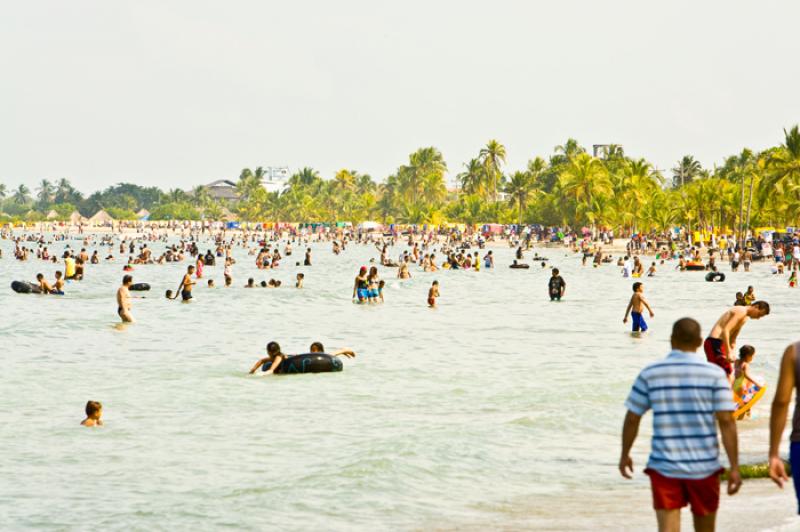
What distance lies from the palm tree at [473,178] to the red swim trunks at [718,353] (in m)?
140

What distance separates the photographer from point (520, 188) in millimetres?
136375

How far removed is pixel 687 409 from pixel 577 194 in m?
109

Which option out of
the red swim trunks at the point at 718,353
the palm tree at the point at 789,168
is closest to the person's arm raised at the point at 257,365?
the red swim trunks at the point at 718,353

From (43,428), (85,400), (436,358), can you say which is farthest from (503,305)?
(43,428)

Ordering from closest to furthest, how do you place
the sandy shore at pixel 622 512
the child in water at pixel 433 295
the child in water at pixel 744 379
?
the sandy shore at pixel 622 512 → the child in water at pixel 744 379 → the child in water at pixel 433 295

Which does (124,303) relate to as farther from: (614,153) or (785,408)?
(614,153)

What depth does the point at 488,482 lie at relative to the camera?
38.3 ft

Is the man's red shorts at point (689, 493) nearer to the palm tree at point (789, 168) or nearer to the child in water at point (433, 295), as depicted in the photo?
the child in water at point (433, 295)

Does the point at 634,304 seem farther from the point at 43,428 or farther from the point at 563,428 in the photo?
the point at 43,428

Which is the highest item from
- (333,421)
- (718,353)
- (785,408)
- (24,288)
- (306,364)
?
(785,408)

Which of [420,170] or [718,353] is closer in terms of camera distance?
[718,353]

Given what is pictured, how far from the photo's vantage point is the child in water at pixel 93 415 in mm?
15148

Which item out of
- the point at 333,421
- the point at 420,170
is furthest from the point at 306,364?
the point at 420,170

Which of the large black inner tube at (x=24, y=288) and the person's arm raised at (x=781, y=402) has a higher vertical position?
the person's arm raised at (x=781, y=402)
